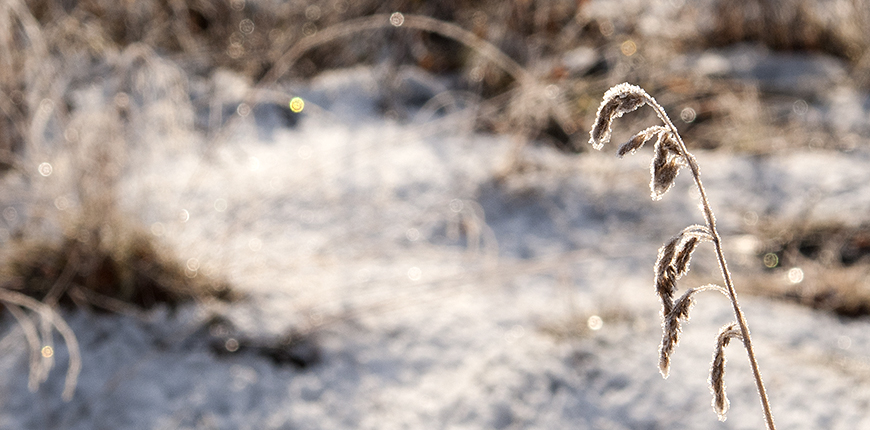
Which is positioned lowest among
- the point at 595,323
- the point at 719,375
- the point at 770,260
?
the point at 719,375

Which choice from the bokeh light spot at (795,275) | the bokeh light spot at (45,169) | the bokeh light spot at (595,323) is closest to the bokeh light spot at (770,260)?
the bokeh light spot at (795,275)

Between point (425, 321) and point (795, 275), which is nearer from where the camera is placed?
point (425, 321)

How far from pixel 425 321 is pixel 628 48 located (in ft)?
5.69

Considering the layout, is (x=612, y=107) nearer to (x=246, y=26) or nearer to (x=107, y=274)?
(x=107, y=274)

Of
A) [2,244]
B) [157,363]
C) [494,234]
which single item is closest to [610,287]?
[494,234]

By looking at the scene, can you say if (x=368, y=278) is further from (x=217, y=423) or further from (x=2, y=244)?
(x=2, y=244)

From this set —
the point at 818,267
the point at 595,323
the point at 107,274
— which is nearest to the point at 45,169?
the point at 107,274

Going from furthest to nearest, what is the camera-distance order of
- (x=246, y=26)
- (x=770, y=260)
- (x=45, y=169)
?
(x=246, y=26), (x=770, y=260), (x=45, y=169)

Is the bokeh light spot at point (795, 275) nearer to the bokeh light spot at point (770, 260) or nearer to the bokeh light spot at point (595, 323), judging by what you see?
the bokeh light spot at point (770, 260)

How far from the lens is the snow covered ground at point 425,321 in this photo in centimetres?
115

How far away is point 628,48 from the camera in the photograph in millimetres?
2598

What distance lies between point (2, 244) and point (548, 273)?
127 cm

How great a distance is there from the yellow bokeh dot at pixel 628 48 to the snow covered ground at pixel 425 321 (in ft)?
2.21

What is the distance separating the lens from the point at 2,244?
1356 millimetres
